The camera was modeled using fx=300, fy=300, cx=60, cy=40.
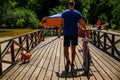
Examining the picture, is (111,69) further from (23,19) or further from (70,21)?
(23,19)

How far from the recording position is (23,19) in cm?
5178

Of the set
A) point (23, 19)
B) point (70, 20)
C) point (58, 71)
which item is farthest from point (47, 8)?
point (70, 20)

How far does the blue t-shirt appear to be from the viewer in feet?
28.0

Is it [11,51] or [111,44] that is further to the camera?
[111,44]

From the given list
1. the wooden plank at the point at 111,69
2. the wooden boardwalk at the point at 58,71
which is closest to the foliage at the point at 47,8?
the wooden plank at the point at 111,69

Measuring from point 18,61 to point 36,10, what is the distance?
144 ft

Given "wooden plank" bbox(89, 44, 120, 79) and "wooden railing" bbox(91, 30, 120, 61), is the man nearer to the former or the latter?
"wooden plank" bbox(89, 44, 120, 79)

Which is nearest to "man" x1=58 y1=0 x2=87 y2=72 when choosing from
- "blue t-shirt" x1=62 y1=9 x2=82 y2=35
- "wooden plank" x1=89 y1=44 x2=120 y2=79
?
"blue t-shirt" x1=62 y1=9 x2=82 y2=35

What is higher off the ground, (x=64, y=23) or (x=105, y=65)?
(x=64, y=23)

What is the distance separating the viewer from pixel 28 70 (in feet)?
31.0

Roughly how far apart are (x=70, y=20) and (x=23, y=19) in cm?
4383

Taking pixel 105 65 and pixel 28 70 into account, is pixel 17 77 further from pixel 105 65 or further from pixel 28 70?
pixel 105 65

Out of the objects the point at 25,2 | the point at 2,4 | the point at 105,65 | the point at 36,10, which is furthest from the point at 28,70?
the point at 25,2

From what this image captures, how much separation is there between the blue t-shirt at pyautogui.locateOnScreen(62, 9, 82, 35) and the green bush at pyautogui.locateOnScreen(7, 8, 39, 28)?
4301cm
